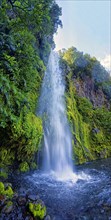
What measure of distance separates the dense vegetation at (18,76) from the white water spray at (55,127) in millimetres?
2423

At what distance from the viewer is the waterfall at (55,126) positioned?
551 inches

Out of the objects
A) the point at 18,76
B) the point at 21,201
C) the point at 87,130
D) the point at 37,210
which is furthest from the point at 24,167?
the point at 87,130

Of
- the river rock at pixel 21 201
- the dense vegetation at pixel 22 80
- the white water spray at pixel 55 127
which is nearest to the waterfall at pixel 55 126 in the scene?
the white water spray at pixel 55 127

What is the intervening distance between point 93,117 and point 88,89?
7205 millimetres

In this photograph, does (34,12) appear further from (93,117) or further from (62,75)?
(93,117)

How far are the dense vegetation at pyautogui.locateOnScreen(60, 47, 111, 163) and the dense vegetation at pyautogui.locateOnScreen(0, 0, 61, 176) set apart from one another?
710 centimetres

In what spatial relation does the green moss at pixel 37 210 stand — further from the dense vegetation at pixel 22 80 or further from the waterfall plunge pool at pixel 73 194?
the dense vegetation at pixel 22 80

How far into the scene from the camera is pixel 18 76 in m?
10.3

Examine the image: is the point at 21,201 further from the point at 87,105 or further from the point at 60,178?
the point at 87,105

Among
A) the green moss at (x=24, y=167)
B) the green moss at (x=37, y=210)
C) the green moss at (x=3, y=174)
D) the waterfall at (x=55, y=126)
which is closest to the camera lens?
the green moss at (x=37, y=210)

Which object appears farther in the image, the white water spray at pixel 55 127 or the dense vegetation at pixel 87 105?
the dense vegetation at pixel 87 105

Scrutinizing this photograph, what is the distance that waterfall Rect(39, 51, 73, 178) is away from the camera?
1399 cm

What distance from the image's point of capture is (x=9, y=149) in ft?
35.5

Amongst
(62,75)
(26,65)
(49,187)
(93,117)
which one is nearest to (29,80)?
(26,65)
